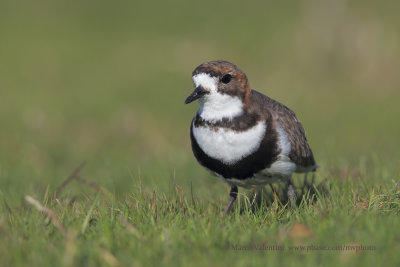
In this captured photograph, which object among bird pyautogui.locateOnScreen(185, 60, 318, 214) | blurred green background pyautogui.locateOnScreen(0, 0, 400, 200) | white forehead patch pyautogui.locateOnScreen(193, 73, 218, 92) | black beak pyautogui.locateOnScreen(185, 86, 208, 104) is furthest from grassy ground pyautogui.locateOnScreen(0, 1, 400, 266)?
white forehead patch pyautogui.locateOnScreen(193, 73, 218, 92)

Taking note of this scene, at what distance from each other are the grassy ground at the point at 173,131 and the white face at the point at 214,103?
83cm

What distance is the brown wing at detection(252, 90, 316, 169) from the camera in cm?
571

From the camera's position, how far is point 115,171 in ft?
29.2

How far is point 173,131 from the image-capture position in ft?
43.4

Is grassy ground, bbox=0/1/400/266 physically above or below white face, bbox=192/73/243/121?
below

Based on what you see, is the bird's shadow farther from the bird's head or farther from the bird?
the bird's head

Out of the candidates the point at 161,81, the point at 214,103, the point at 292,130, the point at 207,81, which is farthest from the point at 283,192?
the point at 161,81

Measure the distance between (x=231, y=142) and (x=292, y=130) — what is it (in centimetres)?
80

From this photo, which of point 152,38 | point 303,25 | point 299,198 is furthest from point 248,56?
point 299,198

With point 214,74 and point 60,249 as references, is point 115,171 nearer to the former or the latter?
point 214,74

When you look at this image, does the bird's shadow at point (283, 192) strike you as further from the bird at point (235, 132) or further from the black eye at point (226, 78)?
the black eye at point (226, 78)

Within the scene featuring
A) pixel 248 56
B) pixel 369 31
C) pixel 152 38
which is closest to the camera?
pixel 369 31

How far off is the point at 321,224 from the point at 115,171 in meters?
5.01

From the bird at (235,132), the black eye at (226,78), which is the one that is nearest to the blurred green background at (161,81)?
the bird at (235,132)
